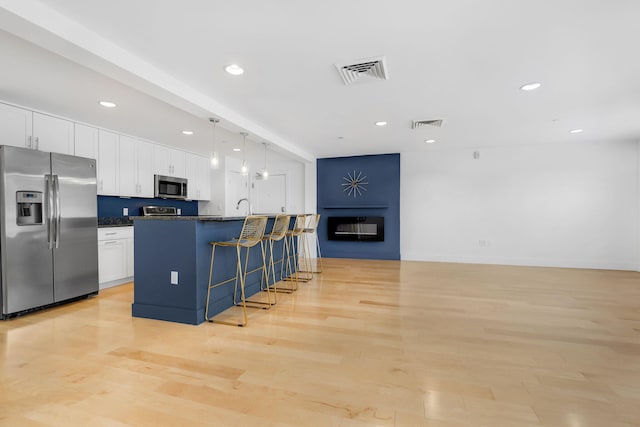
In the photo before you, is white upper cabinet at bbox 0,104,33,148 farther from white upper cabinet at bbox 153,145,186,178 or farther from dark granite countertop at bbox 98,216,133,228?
white upper cabinet at bbox 153,145,186,178

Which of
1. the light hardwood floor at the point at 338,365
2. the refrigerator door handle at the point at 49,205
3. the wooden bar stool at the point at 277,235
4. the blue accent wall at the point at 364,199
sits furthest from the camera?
the blue accent wall at the point at 364,199

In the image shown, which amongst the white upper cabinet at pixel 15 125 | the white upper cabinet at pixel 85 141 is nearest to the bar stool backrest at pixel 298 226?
the white upper cabinet at pixel 85 141

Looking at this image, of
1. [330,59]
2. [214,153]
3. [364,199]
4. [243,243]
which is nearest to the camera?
[330,59]

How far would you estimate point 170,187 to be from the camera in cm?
570

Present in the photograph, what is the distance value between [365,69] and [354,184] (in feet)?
13.9

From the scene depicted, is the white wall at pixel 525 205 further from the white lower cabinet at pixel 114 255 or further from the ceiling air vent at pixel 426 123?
the white lower cabinet at pixel 114 255

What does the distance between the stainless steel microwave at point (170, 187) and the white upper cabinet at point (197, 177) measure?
8.9 inches

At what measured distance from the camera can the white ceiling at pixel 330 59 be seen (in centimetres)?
192

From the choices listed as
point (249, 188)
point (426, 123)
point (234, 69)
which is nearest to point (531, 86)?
point (426, 123)

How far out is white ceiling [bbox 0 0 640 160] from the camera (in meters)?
1.92

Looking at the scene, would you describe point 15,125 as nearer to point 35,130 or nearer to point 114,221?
point 35,130

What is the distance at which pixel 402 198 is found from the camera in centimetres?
671

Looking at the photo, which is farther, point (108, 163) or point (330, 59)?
point (108, 163)

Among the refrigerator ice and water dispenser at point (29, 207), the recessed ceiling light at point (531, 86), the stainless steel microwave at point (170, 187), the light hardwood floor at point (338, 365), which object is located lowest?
the light hardwood floor at point (338, 365)
